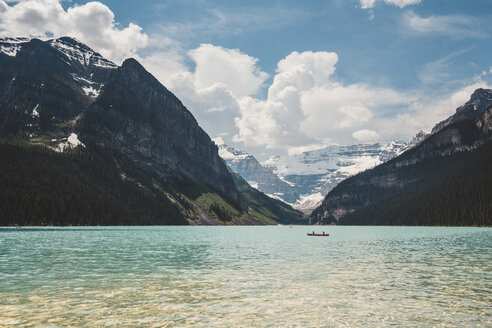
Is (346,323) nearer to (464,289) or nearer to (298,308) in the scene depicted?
(298,308)

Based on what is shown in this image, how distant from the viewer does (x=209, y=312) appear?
24141mm

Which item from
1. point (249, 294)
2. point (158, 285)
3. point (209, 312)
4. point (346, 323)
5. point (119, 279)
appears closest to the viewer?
point (346, 323)

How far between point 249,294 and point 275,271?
1365 centimetres

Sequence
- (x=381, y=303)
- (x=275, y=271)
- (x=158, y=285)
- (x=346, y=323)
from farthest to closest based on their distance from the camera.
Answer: (x=275, y=271) → (x=158, y=285) → (x=381, y=303) → (x=346, y=323)

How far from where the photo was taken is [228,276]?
3931cm

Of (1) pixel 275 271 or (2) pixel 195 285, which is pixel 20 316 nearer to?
(2) pixel 195 285

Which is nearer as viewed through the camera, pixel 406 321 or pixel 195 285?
pixel 406 321

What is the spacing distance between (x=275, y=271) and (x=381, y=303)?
57.4 feet

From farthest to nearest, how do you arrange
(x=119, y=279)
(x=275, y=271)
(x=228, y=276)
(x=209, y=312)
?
(x=275, y=271) < (x=228, y=276) < (x=119, y=279) < (x=209, y=312)

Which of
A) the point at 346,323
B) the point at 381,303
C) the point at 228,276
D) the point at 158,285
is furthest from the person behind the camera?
the point at 228,276

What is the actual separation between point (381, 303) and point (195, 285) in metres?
15.6

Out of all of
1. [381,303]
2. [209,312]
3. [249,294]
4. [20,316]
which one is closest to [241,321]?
[209,312]

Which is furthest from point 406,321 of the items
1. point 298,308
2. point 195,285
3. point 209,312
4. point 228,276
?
point 228,276

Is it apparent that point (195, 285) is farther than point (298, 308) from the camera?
Yes
